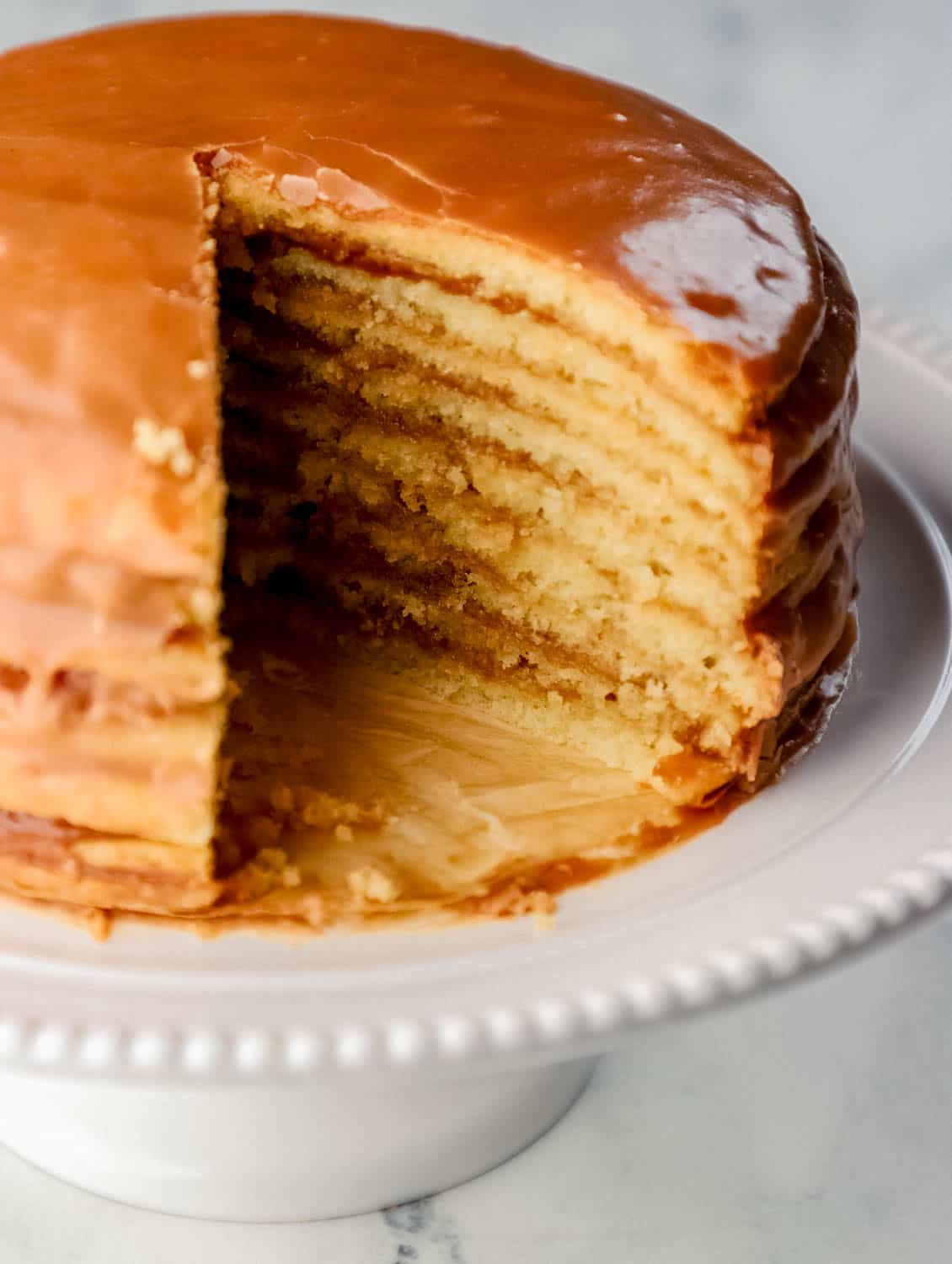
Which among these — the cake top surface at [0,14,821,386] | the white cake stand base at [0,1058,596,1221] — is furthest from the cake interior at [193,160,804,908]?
the white cake stand base at [0,1058,596,1221]

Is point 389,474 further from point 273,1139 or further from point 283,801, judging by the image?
point 273,1139

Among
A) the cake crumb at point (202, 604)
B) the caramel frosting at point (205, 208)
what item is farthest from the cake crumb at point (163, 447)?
the cake crumb at point (202, 604)

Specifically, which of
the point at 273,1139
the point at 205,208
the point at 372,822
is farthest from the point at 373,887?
the point at 205,208

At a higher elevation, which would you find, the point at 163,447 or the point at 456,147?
the point at 456,147

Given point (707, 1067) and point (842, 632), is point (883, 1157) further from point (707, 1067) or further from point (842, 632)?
point (842, 632)

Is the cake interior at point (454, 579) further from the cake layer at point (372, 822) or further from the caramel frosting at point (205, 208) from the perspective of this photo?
the caramel frosting at point (205, 208)

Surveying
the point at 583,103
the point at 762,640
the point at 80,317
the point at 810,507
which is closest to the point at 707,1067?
the point at 762,640

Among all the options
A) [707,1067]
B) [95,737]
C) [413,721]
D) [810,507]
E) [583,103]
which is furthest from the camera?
[583,103]
